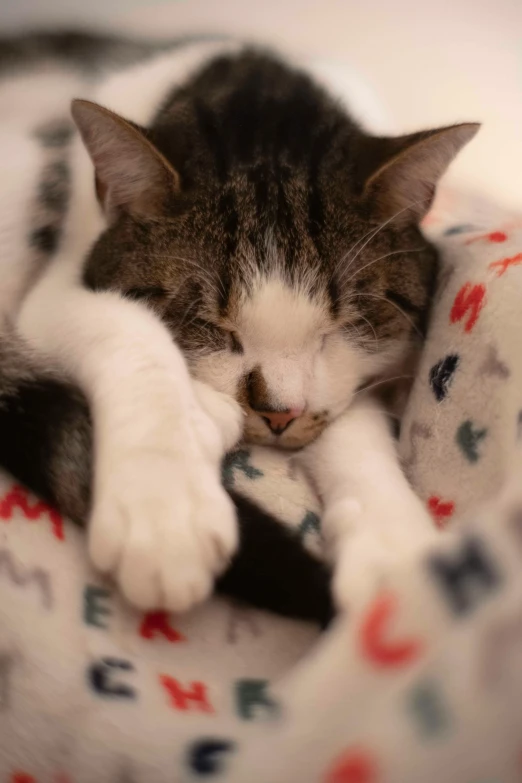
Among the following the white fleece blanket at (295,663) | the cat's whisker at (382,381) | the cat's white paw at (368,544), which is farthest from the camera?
the cat's whisker at (382,381)

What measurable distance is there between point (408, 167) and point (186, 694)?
2.25 ft

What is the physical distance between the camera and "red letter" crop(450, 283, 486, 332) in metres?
0.83

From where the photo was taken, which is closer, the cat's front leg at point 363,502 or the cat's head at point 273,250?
the cat's front leg at point 363,502

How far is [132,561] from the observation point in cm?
54

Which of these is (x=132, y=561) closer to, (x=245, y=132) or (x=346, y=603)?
(x=346, y=603)

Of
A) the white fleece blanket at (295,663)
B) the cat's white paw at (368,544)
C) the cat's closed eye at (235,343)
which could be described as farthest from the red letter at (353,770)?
the cat's closed eye at (235,343)

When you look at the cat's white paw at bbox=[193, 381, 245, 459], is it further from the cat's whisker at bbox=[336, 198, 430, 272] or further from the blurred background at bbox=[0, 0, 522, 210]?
the blurred background at bbox=[0, 0, 522, 210]

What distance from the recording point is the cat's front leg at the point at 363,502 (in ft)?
1.86

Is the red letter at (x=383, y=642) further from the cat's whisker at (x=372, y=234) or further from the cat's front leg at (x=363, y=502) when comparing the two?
the cat's whisker at (x=372, y=234)

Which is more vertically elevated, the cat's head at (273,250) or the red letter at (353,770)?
the cat's head at (273,250)

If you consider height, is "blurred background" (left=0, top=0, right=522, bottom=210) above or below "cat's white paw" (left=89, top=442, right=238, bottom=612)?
above

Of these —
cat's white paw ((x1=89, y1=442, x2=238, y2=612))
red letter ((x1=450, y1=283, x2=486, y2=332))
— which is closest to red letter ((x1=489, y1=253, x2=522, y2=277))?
red letter ((x1=450, y1=283, x2=486, y2=332))

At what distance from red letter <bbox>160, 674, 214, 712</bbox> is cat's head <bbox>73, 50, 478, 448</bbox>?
0.34m

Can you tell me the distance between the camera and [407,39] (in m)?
1.57
